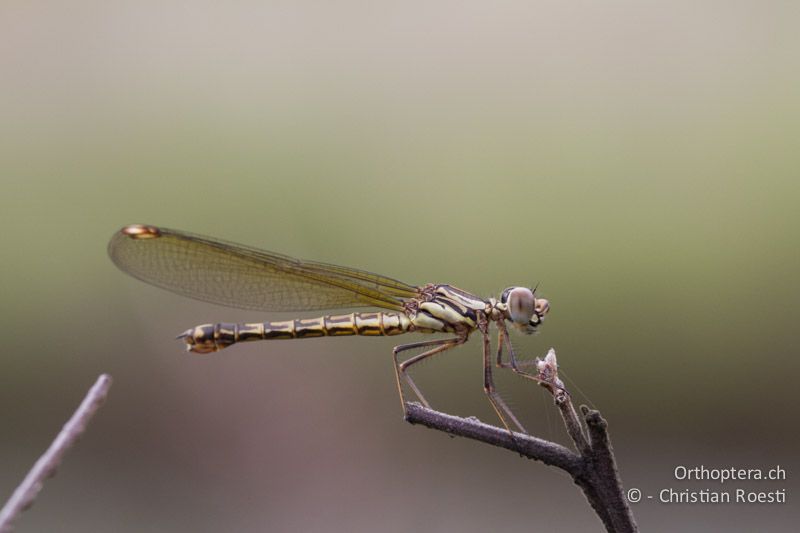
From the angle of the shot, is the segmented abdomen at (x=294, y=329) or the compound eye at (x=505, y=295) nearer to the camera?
the compound eye at (x=505, y=295)

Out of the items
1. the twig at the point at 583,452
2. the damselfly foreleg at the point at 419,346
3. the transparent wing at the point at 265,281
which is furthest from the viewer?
the transparent wing at the point at 265,281

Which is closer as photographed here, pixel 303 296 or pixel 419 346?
pixel 419 346

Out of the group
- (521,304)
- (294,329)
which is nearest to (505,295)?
(521,304)

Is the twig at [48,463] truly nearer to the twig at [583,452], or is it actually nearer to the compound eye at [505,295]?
the twig at [583,452]

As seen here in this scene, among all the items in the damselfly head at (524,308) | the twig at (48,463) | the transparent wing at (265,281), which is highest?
the transparent wing at (265,281)

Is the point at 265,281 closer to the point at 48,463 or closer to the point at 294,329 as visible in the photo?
the point at 294,329

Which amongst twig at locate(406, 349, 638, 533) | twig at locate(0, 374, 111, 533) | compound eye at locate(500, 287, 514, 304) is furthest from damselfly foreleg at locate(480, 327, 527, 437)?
twig at locate(0, 374, 111, 533)

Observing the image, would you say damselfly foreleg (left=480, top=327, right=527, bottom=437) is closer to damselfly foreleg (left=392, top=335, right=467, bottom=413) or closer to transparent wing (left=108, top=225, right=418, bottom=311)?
damselfly foreleg (left=392, top=335, right=467, bottom=413)

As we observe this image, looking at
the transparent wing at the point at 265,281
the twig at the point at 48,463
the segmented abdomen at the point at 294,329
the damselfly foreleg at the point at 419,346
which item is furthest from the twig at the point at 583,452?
the transparent wing at the point at 265,281
